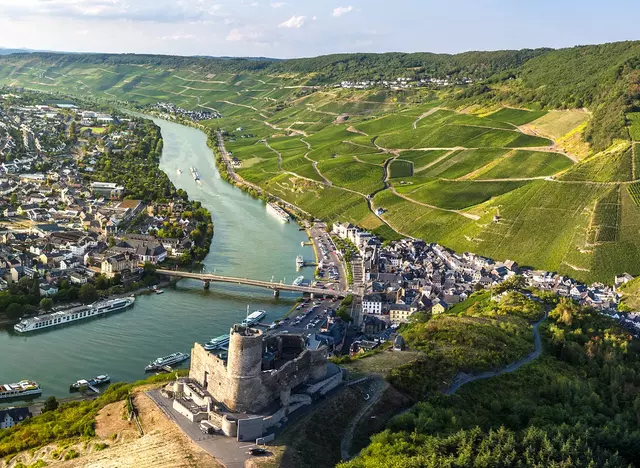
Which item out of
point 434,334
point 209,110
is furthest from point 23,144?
point 434,334

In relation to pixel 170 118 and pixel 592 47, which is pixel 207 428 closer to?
pixel 592 47

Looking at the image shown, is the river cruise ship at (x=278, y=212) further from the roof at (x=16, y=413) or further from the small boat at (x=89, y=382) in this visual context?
the roof at (x=16, y=413)

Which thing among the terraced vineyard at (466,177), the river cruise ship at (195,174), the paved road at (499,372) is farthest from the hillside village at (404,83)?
the paved road at (499,372)

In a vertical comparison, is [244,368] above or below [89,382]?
above

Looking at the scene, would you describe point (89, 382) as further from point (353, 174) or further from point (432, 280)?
point (353, 174)

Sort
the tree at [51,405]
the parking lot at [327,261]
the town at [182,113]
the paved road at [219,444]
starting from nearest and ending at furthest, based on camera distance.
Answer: the paved road at [219,444]
the tree at [51,405]
the parking lot at [327,261]
the town at [182,113]

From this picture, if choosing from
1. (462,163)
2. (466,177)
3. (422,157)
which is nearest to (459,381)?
(466,177)
